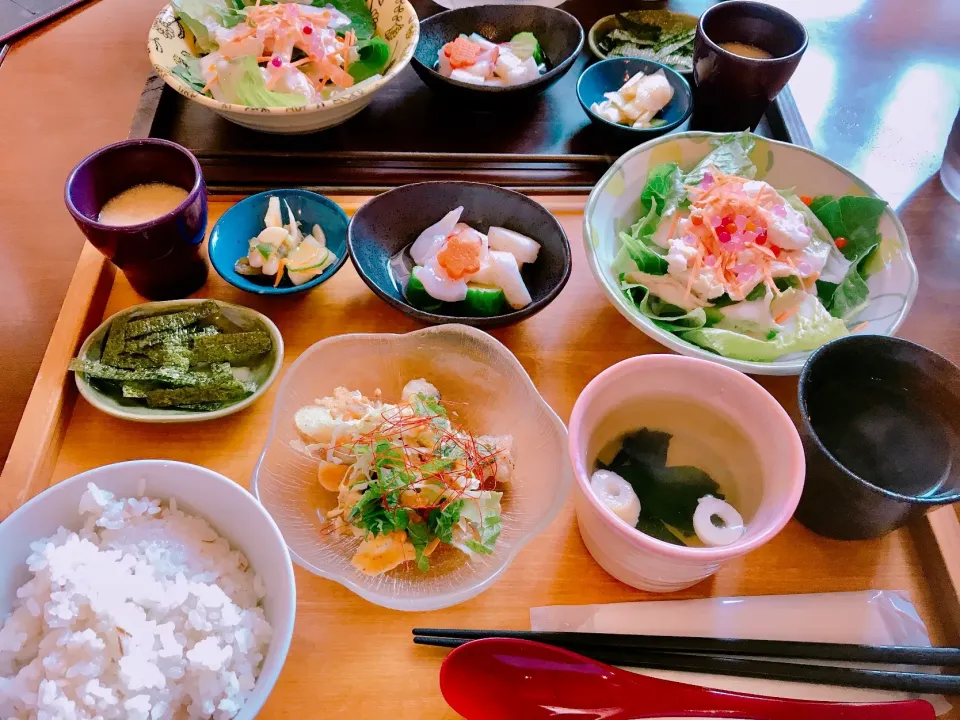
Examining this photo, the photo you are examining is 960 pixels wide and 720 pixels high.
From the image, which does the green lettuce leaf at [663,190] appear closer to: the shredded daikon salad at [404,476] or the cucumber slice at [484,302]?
the cucumber slice at [484,302]

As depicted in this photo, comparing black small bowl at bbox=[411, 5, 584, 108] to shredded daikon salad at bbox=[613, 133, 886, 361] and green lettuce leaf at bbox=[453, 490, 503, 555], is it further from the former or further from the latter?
green lettuce leaf at bbox=[453, 490, 503, 555]

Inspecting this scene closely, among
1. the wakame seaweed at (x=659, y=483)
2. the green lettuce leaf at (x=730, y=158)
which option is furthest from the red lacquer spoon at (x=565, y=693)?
the green lettuce leaf at (x=730, y=158)

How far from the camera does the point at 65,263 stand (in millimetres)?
1272

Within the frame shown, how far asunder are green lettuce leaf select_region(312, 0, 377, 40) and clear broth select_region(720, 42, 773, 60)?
0.84 metres

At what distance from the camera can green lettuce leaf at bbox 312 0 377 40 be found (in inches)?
61.9

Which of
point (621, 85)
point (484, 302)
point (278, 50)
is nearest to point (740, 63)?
point (621, 85)

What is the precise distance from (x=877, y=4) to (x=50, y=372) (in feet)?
7.81

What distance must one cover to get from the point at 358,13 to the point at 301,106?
1.49ft

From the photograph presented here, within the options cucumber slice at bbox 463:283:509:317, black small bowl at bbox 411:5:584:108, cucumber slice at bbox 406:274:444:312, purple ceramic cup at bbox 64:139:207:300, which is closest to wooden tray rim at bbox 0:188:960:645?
purple ceramic cup at bbox 64:139:207:300

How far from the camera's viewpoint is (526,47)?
1.57m

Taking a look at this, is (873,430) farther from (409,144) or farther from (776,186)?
(409,144)

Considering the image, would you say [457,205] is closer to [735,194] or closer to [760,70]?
[735,194]

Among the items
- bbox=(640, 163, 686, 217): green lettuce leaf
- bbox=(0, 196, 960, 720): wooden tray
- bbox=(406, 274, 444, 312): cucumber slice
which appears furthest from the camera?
bbox=(640, 163, 686, 217): green lettuce leaf

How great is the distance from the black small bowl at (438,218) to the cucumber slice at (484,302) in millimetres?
62
